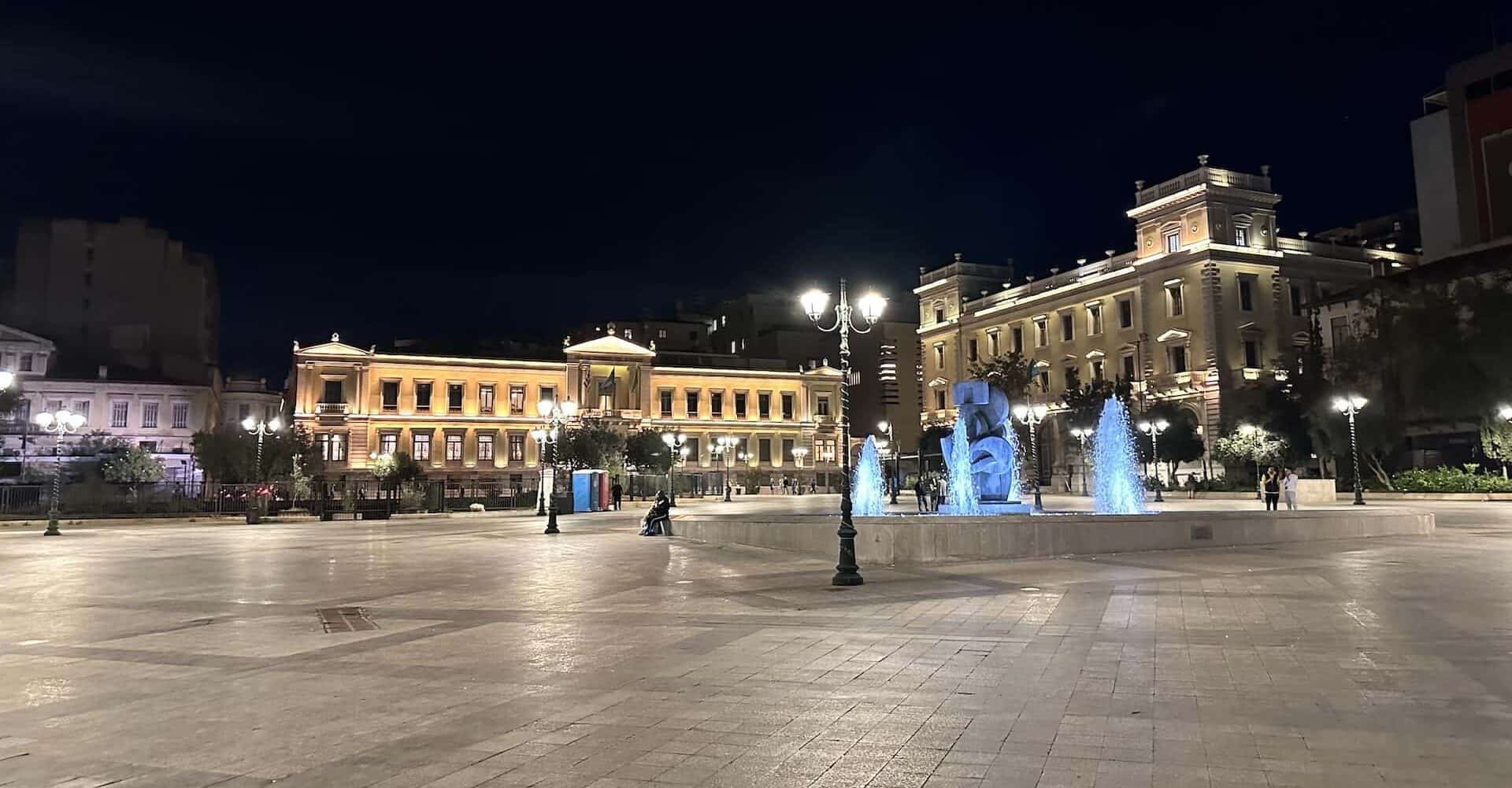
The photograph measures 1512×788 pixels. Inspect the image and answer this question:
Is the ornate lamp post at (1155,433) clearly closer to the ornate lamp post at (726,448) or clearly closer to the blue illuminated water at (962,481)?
the blue illuminated water at (962,481)

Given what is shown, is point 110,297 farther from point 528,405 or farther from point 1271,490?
point 1271,490

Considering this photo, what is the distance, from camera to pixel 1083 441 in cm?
6100

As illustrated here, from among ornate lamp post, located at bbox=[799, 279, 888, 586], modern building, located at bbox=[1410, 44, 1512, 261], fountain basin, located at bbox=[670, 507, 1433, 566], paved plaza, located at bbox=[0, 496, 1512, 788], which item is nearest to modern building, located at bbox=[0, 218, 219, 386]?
fountain basin, located at bbox=[670, 507, 1433, 566]

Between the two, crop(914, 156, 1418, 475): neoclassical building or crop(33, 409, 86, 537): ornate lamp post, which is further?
crop(914, 156, 1418, 475): neoclassical building

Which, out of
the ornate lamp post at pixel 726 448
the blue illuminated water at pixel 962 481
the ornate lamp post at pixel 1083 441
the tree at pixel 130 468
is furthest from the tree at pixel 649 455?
the blue illuminated water at pixel 962 481

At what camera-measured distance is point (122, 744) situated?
5.36 meters

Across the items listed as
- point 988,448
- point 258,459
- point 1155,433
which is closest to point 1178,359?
point 1155,433

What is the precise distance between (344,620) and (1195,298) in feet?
199

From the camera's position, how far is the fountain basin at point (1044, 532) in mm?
15867

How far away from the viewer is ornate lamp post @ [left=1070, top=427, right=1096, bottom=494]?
5600 cm

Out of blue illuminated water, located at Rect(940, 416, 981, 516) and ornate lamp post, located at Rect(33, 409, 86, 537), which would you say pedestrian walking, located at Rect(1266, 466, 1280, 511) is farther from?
ornate lamp post, located at Rect(33, 409, 86, 537)

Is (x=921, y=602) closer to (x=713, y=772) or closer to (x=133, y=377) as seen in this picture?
(x=713, y=772)

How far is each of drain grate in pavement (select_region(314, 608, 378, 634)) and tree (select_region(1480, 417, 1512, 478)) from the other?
4158 cm

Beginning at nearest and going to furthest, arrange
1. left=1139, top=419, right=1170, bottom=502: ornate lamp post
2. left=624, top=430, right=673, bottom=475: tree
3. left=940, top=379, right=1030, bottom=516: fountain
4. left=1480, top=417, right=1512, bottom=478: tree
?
left=940, top=379, right=1030, bottom=516: fountain < left=1480, top=417, right=1512, bottom=478: tree < left=1139, top=419, right=1170, bottom=502: ornate lamp post < left=624, top=430, right=673, bottom=475: tree
